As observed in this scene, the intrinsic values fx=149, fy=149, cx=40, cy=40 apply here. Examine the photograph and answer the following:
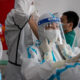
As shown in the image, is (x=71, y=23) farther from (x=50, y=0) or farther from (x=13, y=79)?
(x=50, y=0)

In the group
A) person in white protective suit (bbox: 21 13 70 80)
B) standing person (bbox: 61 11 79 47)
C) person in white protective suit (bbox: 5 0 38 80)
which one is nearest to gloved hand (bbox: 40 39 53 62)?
person in white protective suit (bbox: 21 13 70 80)

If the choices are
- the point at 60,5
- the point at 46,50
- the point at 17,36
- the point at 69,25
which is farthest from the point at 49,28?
the point at 60,5

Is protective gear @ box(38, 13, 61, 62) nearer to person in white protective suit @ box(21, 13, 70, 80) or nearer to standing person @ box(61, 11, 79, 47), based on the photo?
person in white protective suit @ box(21, 13, 70, 80)

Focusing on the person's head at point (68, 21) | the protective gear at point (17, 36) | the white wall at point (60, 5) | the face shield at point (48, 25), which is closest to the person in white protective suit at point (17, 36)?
the protective gear at point (17, 36)

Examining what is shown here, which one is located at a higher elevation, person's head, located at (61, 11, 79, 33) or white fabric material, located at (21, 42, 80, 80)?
person's head, located at (61, 11, 79, 33)

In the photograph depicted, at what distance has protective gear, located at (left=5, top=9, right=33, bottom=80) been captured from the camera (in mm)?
1365

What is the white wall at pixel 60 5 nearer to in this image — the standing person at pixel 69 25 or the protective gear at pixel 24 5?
the standing person at pixel 69 25

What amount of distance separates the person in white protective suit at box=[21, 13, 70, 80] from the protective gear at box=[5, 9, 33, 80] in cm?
23

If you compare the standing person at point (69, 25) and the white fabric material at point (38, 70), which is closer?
the white fabric material at point (38, 70)

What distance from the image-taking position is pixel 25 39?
1421mm

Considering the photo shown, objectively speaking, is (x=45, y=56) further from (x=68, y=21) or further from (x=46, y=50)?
(x=68, y=21)

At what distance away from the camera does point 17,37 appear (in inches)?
55.5

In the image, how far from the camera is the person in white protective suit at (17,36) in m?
1.35

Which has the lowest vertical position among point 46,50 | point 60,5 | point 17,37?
point 46,50
